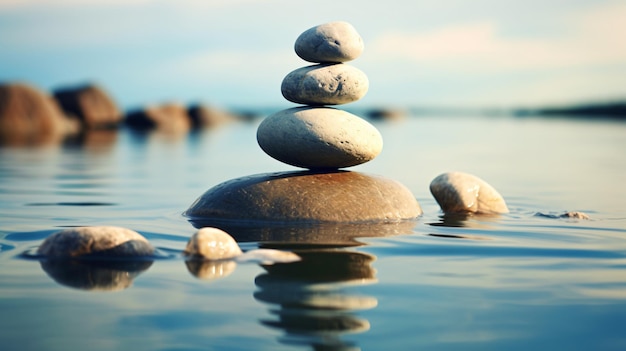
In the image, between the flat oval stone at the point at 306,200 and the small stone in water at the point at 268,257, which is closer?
the small stone in water at the point at 268,257

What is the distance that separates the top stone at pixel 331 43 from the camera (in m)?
8.38

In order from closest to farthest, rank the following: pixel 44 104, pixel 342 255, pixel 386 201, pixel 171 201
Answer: pixel 342 255 < pixel 386 201 < pixel 171 201 < pixel 44 104

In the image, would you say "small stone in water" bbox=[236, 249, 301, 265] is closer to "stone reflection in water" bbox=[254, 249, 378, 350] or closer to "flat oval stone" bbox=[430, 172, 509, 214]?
"stone reflection in water" bbox=[254, 249, 378, 350]

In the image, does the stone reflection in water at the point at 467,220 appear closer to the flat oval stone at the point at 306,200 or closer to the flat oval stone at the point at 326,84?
the flat oval stone at the point at 306,200

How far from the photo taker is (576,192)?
11.6m

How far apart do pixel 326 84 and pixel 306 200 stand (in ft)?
4.19

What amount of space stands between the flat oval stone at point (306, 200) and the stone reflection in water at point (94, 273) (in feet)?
8.30

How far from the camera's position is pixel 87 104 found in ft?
138

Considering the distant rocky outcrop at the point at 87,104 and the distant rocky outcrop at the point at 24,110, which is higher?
the distant rocky outcrop at the point at 87,104

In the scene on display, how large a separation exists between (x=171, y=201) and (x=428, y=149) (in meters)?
13.6

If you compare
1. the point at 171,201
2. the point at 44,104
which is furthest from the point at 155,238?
the point at 44,104

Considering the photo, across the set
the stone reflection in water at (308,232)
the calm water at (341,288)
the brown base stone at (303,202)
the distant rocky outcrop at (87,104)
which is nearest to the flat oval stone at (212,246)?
the calm water at (341,288)

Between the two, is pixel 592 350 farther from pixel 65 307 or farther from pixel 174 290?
pixel 65 307

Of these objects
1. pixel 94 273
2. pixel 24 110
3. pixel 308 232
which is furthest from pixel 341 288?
pixel 24 110
